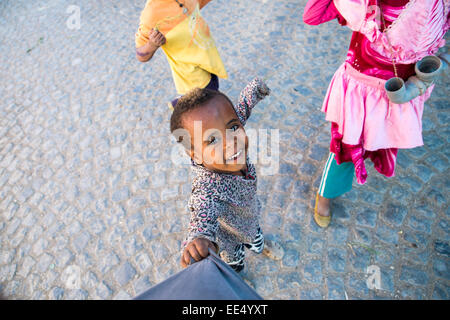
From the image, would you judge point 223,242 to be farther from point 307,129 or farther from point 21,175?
point 21,175

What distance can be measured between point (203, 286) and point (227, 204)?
2.64 feet

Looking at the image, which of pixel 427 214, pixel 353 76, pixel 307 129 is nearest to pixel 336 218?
pixel 427 214

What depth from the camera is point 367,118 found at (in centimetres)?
208

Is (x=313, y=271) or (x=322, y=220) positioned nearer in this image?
(x=313, y=271)

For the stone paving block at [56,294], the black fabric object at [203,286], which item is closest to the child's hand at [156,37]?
the black fabric object at [203,286]

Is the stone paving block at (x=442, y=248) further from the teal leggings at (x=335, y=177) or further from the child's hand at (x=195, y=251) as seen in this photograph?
the child's hand at (x=195, y=251)

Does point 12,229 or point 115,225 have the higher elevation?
point 12,229

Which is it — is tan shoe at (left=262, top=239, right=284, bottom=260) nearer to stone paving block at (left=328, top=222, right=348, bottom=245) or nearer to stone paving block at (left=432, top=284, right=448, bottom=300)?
stone paving block at (left=328, top=222, right=348, bottom=245)

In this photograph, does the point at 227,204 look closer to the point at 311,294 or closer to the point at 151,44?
the point at 311,294

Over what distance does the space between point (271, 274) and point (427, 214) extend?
5.34ft

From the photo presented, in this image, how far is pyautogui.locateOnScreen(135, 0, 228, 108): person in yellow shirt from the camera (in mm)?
2471

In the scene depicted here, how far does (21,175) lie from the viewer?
412cm

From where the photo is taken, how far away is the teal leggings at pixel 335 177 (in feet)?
8.14

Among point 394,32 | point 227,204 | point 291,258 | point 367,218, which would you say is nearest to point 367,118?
point 394,32
